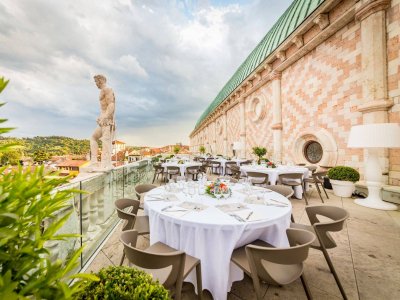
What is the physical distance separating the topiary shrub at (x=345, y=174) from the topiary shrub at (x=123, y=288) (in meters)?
5.74

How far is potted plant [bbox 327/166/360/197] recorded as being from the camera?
4.83 m

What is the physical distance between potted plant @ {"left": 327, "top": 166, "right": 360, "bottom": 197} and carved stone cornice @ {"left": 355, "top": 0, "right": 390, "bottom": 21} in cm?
396

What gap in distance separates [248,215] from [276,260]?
0.52m

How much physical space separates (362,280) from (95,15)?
29.1 ft

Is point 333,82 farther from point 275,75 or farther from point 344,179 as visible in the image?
point 344,179

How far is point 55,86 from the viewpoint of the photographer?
1316cm

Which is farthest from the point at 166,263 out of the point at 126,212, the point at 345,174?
the point at 345,174

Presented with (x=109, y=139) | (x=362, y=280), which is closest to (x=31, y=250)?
(x=362, y=280)

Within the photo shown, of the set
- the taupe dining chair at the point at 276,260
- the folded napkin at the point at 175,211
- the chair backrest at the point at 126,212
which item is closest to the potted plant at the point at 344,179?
the taupe dining chair at the point at 276,260

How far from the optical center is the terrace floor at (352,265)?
5.88 feet

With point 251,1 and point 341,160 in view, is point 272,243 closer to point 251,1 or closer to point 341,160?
point 341,160

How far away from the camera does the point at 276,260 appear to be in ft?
4.42

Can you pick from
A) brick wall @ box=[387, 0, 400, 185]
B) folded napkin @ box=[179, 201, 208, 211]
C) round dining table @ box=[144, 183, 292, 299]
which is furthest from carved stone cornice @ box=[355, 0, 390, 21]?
folded napkin @ box=[179, 201, 208, 211]

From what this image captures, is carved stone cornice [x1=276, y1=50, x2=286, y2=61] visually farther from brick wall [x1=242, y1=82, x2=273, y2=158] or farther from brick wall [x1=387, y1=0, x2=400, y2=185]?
brick wall [x1=387, y1=0, x2=400, y2=185]
